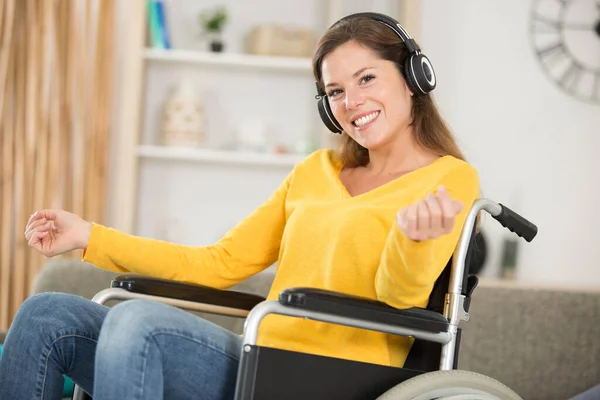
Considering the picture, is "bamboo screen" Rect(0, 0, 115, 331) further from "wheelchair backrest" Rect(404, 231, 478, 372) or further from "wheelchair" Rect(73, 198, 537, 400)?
"wheelchair backrest" Rect(404, 231, 478, 372)

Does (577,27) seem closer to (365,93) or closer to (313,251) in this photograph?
(365,93)

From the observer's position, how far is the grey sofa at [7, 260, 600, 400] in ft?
7.53

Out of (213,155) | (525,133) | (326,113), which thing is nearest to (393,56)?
(326,113)

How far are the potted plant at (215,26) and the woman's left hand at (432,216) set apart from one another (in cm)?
266

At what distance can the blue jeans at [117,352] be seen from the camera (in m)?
1.31

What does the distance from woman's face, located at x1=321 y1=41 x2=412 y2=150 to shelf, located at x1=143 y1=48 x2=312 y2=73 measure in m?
2.10

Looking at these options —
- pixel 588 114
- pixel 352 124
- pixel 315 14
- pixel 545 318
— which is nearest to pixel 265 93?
pixel 315 14

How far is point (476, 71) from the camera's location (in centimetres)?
405

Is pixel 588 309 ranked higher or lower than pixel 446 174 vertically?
lower

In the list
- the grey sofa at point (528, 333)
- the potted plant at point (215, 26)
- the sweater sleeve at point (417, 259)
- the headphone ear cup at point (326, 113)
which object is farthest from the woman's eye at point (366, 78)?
the potted plant at point (215, 26)

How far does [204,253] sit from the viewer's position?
1.83 metres

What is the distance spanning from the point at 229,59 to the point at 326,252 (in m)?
2.30

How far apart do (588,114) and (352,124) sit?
2.60 meters

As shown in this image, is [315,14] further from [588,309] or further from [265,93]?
[588,309]
